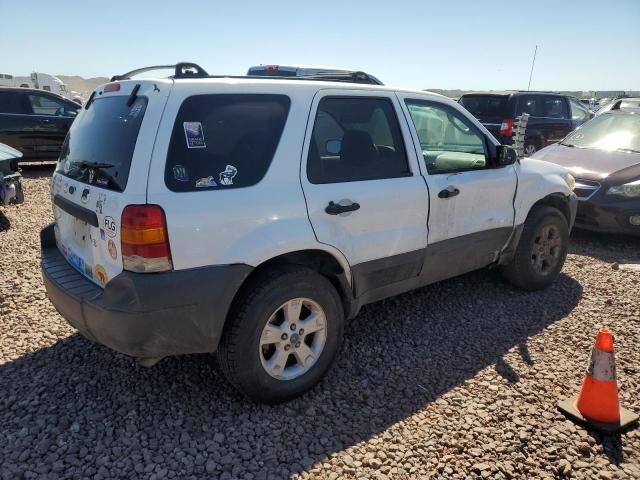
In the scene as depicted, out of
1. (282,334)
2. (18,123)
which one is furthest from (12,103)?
(282,334)

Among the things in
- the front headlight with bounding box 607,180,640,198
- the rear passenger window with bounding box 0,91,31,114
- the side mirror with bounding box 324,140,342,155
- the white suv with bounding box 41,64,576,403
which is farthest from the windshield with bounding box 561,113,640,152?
the rear passenger window with bounding box 0,91,31,114

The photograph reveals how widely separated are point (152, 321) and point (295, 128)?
4.24 ft

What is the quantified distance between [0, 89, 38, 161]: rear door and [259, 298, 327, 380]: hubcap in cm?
921

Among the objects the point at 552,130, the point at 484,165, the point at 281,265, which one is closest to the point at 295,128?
the point at 281,265

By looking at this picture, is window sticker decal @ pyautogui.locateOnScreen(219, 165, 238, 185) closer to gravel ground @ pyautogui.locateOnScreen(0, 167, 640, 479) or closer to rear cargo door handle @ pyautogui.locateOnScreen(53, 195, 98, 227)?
rear cargo door handle @ pyautogui.locateOnScreen(53, 195, 98, 227)

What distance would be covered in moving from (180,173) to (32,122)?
9.26 metres

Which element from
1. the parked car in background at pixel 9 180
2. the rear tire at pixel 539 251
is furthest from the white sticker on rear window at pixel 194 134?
the parked car in background at pixel 9 180

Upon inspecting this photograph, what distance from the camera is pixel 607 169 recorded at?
6.21m

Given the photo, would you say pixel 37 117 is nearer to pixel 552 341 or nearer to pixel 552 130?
pixel 552 341

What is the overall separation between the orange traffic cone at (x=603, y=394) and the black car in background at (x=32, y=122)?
1041 centimetres

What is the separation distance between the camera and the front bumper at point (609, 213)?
5.82 meters

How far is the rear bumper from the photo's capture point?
2355 millimetres

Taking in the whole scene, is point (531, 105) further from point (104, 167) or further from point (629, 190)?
point (104, 167)

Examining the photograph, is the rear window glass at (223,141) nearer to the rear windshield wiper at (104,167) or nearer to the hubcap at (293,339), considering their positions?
the rear windshield wiper at (104,167)
